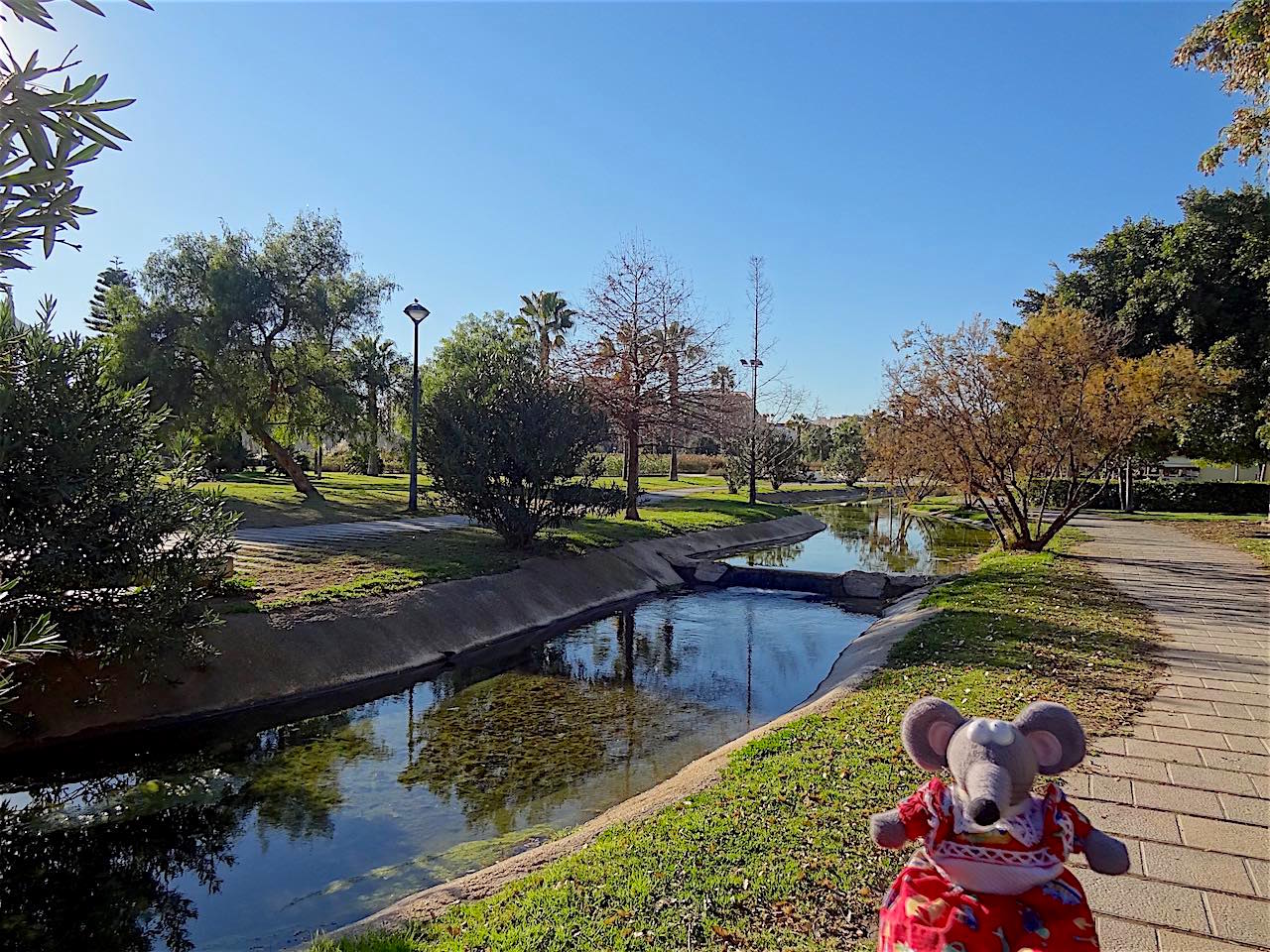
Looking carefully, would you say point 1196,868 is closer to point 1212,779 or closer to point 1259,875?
point 1259,875

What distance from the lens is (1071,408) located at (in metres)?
16.6

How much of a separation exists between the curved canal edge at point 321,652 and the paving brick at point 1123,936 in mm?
9198

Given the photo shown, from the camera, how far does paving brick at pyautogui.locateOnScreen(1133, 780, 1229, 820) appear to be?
15.9 ft

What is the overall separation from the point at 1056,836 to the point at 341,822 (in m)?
6.33

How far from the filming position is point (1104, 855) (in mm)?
2699

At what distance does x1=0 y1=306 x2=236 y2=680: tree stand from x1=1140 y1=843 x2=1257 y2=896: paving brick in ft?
30.0

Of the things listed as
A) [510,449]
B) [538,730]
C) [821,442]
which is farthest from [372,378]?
[821,442]

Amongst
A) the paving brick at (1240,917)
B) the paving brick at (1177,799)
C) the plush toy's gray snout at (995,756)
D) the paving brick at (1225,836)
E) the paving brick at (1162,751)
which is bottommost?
the paving brick at (1240,917)

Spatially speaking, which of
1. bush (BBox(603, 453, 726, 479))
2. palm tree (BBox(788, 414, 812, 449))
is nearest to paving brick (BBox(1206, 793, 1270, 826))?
bush (BBox(603, 453, 726, 479))

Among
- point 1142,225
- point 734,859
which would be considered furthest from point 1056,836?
point 1142,225

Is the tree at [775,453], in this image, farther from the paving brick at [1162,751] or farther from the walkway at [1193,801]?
the paving brick at [1162,751]

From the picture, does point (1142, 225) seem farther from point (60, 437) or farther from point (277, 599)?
point (60, 437)

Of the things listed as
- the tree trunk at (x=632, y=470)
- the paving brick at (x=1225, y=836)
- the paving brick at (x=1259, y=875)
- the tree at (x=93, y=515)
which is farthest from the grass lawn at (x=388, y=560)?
the paving brick at (x=1259, y=875)

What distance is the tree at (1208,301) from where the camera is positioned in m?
23.3
